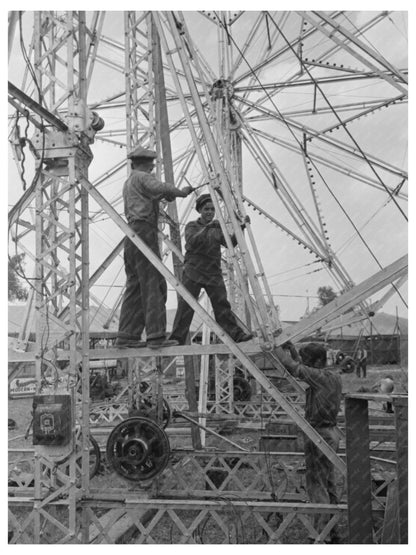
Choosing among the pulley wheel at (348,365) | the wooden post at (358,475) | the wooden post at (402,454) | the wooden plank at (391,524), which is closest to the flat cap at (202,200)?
the wooden post at (358,475)

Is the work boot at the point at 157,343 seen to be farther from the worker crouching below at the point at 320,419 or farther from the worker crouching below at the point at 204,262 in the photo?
the worker crouching below at the point at 320,419

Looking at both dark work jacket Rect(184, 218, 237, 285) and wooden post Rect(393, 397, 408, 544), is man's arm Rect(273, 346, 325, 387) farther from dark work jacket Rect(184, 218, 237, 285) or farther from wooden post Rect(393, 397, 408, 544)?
wooden post Rect(393, 397, 408, 544)

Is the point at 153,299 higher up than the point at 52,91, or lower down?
lower down

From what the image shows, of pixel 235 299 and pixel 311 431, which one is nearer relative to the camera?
pixel 311 431

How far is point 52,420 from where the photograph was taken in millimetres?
5422

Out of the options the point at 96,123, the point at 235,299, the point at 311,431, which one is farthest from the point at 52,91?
the point at 235,299

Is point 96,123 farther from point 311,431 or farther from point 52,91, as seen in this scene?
point 311,431

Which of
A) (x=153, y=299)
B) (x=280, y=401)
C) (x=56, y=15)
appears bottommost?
(x=280, y=401)

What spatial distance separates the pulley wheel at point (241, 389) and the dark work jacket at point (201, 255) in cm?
1009

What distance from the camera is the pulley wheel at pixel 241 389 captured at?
17.2 metres

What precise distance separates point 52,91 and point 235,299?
413 inches

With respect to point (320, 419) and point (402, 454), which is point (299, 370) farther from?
point (402, 454)

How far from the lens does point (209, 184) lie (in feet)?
19.5

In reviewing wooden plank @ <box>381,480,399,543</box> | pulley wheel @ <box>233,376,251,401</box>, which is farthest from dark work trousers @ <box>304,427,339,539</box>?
pulley wheel @ <box>233,376,251,401</box>
